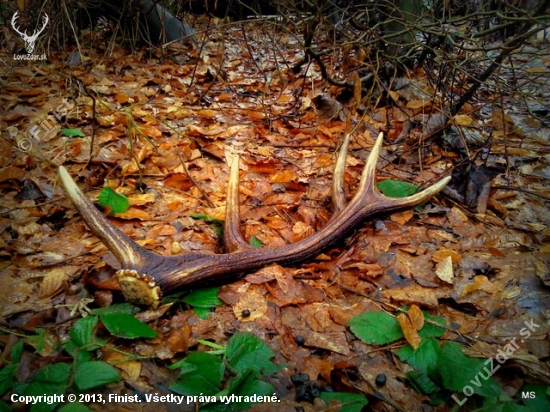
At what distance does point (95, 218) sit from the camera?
5.54ft

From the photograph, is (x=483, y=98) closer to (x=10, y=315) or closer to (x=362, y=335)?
(x=362, y=335)

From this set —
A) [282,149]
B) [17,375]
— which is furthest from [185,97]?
[17,375]

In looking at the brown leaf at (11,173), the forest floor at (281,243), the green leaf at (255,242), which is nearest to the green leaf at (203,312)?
the forest floor at (281,243)

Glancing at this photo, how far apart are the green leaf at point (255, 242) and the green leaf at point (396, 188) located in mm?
942

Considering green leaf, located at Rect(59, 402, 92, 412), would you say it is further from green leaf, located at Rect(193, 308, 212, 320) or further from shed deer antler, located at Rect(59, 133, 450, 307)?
green leaf, located at Rect(193, 308, 212, 320)

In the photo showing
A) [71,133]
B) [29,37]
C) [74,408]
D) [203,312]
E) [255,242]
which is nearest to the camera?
[74,408]

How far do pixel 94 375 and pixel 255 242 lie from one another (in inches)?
41.6

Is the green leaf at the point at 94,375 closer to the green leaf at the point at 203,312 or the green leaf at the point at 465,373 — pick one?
the green leaf at the point at 203,312

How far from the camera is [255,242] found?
7.03 feet

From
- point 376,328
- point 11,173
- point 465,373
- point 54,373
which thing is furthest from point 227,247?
point 11,173

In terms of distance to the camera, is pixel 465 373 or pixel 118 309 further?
pixel 118 309

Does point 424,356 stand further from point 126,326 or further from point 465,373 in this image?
point 126,326

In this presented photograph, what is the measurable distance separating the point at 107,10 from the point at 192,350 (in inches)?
184

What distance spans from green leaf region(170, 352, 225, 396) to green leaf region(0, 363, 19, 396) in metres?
0.53
